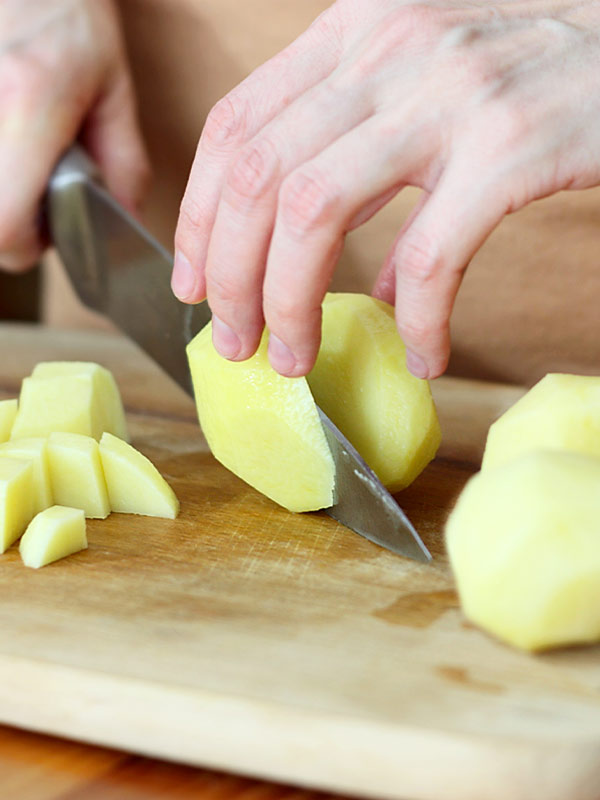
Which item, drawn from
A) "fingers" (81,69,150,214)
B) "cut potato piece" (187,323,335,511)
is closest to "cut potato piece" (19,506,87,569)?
"cut potato piece" (187,323,335,511)

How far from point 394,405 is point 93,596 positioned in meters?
0.49

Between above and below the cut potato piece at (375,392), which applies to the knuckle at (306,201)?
above

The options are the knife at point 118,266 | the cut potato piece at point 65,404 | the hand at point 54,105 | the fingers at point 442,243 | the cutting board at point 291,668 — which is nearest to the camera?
the cutting board at point 291,668

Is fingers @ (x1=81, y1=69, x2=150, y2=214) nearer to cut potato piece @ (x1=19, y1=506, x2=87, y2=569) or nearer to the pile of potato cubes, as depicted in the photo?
the pile of potato cubes

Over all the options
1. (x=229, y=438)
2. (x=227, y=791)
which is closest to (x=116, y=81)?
(x=229, y=438)

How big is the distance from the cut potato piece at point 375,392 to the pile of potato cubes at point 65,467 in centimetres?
28

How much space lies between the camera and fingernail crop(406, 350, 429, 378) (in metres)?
1.25

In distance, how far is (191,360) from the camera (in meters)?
1.47

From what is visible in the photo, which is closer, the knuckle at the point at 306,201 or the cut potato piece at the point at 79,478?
the knuckle at the point at 306,201

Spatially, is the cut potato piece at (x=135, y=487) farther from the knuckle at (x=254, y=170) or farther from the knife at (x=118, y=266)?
the knuckle at (x=254, y=170)

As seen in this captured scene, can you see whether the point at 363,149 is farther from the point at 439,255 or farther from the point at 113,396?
the point at 113,396

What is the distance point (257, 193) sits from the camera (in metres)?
1.20

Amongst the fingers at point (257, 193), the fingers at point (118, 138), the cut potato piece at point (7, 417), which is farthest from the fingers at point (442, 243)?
the fingers at point (118, 138)

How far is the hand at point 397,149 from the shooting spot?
3.67 feet
